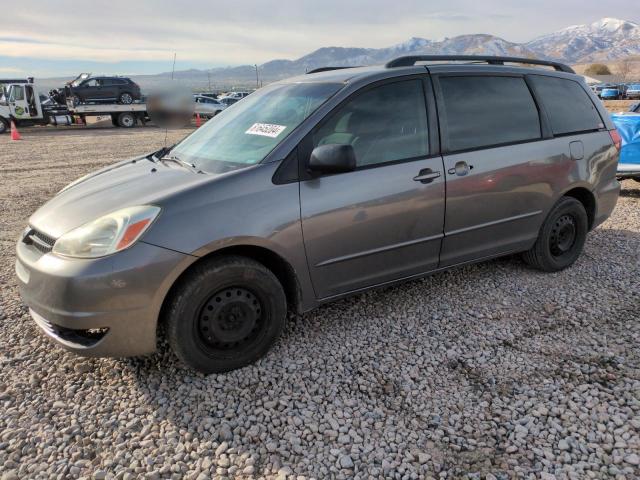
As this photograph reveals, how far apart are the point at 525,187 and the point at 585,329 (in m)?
1.16

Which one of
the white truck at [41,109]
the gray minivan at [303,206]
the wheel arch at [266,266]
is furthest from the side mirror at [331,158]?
the white truck at [41,109]

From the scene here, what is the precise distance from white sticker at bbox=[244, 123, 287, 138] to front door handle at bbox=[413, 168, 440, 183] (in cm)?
97

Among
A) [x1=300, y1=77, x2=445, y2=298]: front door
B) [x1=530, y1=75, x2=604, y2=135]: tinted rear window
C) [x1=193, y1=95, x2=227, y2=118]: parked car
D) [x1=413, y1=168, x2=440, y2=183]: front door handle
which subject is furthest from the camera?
[x1=193, y1=95, x2=227, y2=118]: parked car

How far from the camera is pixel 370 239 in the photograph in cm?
321

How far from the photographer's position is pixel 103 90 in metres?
24.7

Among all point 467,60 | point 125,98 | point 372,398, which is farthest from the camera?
point 125,98

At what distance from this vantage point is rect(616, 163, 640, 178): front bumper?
281 inches

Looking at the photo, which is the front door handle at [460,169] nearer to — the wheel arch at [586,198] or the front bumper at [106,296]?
the wheel arch at [586,198]

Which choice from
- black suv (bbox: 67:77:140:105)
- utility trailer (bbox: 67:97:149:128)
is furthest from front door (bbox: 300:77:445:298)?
black suv (bbox: 67:77:140:105)

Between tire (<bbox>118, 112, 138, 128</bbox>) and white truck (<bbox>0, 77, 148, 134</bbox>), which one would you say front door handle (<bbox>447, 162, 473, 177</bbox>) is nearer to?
white truck (<bbox>0, 77, 148, 134</bbox>)

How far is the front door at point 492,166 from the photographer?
11.6 feet

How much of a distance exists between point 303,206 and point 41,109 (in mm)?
24873

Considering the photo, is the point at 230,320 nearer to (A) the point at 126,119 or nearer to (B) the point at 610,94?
(A) the point at 126,119

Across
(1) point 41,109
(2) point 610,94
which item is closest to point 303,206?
(1) point 41,109
